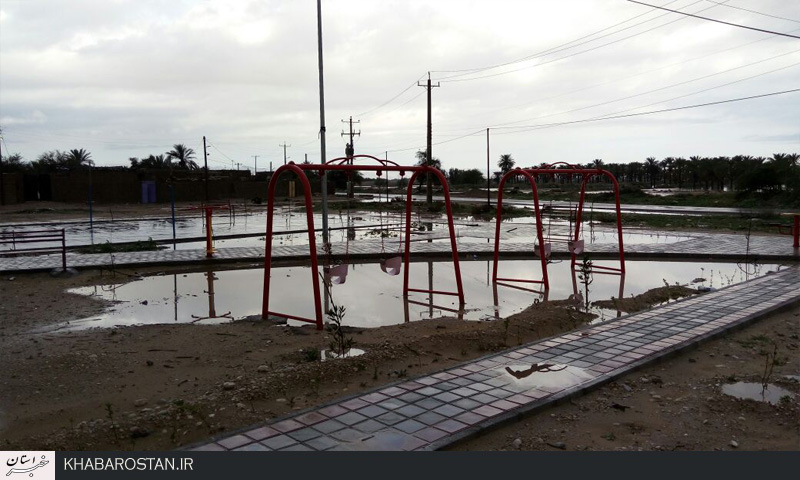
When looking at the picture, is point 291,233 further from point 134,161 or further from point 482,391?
point 134,161

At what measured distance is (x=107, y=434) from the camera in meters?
4.50

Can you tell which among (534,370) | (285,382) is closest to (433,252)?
(534,370)

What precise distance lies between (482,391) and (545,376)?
31.3 inches

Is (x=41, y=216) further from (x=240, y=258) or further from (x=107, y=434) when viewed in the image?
(x=107, y=434)

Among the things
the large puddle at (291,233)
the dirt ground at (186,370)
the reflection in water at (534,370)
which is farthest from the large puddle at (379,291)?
the large puddle at (291,233)

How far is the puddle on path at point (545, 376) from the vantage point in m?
5.44

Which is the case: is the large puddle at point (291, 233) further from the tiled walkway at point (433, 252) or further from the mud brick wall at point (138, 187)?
the mud brick wall at point (138, 187)

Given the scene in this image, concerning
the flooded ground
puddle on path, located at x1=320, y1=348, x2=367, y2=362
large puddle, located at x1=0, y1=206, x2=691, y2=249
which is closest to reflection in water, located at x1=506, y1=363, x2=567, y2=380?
puddle on path, located at x1=320, y1=348, x2=367, y2=362

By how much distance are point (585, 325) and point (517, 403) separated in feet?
11.3

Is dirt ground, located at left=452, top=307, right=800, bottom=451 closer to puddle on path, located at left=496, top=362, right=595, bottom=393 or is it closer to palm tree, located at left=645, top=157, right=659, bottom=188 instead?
puddle on path, located at left=496, top=362, right=595, bottom=393

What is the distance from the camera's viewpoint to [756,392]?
5.41 m

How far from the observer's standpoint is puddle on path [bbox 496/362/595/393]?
5.44 m

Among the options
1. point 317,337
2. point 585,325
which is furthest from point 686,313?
point 317,337

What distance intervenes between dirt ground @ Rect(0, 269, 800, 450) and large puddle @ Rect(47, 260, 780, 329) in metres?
0.93
